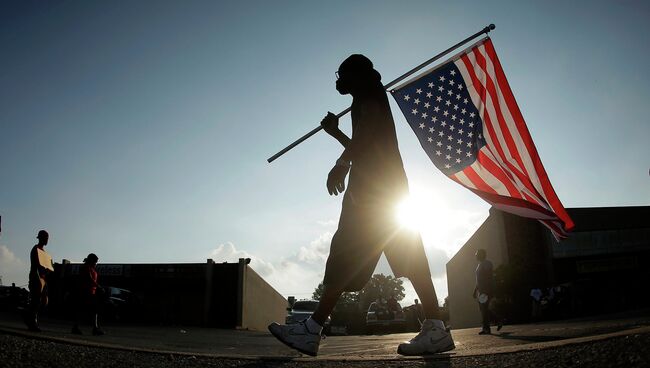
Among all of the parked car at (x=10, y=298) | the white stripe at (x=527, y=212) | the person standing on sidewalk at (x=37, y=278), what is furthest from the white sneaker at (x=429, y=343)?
the parked car at (x=10, y=298)

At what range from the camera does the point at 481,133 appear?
18.0 ft

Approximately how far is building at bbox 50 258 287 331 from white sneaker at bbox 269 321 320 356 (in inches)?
1097

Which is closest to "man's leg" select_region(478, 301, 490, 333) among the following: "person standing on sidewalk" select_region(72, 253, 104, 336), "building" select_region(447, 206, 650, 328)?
"person standing on sidewalk" select_region(72, 253, 104, 336)

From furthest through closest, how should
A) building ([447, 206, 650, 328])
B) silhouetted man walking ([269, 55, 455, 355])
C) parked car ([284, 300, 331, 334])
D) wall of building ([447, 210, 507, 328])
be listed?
wall of building ([447, 210, 507, 328]), building ([447, 206, 650, 328]), parked car ([284, 300, 331, 334]), silhouetted man walking ([269, 55, 455, 355])

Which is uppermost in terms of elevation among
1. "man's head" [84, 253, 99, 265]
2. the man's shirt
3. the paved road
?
"man's head" [84, 253, 99, 265]

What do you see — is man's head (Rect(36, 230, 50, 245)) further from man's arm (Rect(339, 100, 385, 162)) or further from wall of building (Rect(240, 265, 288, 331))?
wall of building (Rect(240, 265, 288, 331))

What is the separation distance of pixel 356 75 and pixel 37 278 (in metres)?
6.77

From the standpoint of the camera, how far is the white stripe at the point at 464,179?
5.18 m

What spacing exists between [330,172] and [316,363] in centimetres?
130

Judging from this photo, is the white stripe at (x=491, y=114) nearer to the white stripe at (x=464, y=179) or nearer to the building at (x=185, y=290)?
the white stripe at (x=464, y=179)

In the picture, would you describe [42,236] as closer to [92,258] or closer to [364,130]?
[92,258]

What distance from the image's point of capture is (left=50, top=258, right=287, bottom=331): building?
98.8 ft

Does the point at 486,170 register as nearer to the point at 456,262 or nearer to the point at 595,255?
the point at 595,255

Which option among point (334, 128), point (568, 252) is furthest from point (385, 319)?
point (334, 128)
